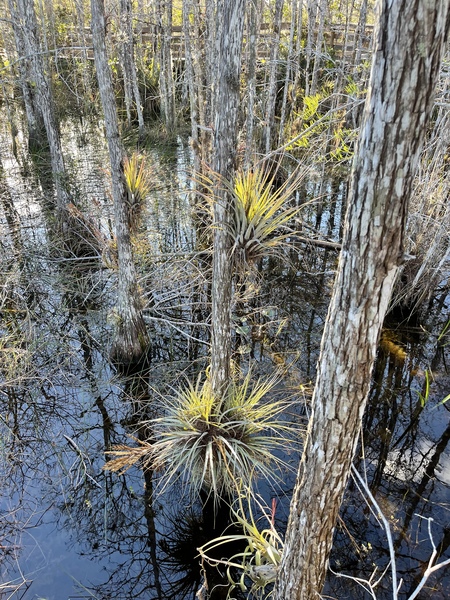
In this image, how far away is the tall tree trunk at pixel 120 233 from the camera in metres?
3.67

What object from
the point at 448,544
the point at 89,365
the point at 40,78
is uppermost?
the point at 40,78

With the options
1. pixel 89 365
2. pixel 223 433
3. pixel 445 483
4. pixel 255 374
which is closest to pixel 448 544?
pixel 445 483

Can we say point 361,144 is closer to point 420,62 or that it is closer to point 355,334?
point 420,62

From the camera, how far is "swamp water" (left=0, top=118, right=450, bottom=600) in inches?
140

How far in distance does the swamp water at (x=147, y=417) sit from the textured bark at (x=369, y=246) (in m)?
1.15

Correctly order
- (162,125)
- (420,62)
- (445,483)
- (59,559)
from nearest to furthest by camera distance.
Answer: (420,62)
(59,559)
(445,483)
(162,125)

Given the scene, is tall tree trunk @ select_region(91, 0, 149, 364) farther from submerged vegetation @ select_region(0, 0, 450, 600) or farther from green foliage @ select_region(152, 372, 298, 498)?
green foliage @ select_region(152, 372, 298, 498)

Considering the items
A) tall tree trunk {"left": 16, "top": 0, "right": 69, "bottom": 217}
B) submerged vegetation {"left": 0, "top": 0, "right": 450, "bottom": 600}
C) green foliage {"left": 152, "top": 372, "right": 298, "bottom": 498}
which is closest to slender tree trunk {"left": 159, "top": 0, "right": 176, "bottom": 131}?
submerged vegetation {"left": 0, "top": 0, "right": 450, "bottom": 600}

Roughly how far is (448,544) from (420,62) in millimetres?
3798

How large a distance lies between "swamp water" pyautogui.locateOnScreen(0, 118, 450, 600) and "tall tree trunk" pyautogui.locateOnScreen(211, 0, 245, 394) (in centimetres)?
79

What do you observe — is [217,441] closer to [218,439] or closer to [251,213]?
[218,439]

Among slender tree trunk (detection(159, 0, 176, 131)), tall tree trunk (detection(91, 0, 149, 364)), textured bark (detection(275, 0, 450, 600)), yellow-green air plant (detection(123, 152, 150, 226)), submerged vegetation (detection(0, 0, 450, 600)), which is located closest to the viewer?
textured bark (detection(275, 0, 450, 600))

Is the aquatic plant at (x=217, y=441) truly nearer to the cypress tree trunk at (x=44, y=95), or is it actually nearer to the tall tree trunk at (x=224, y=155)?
the tall tree trunk at (x=224, y=155)

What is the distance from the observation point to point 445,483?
415 centimetres
